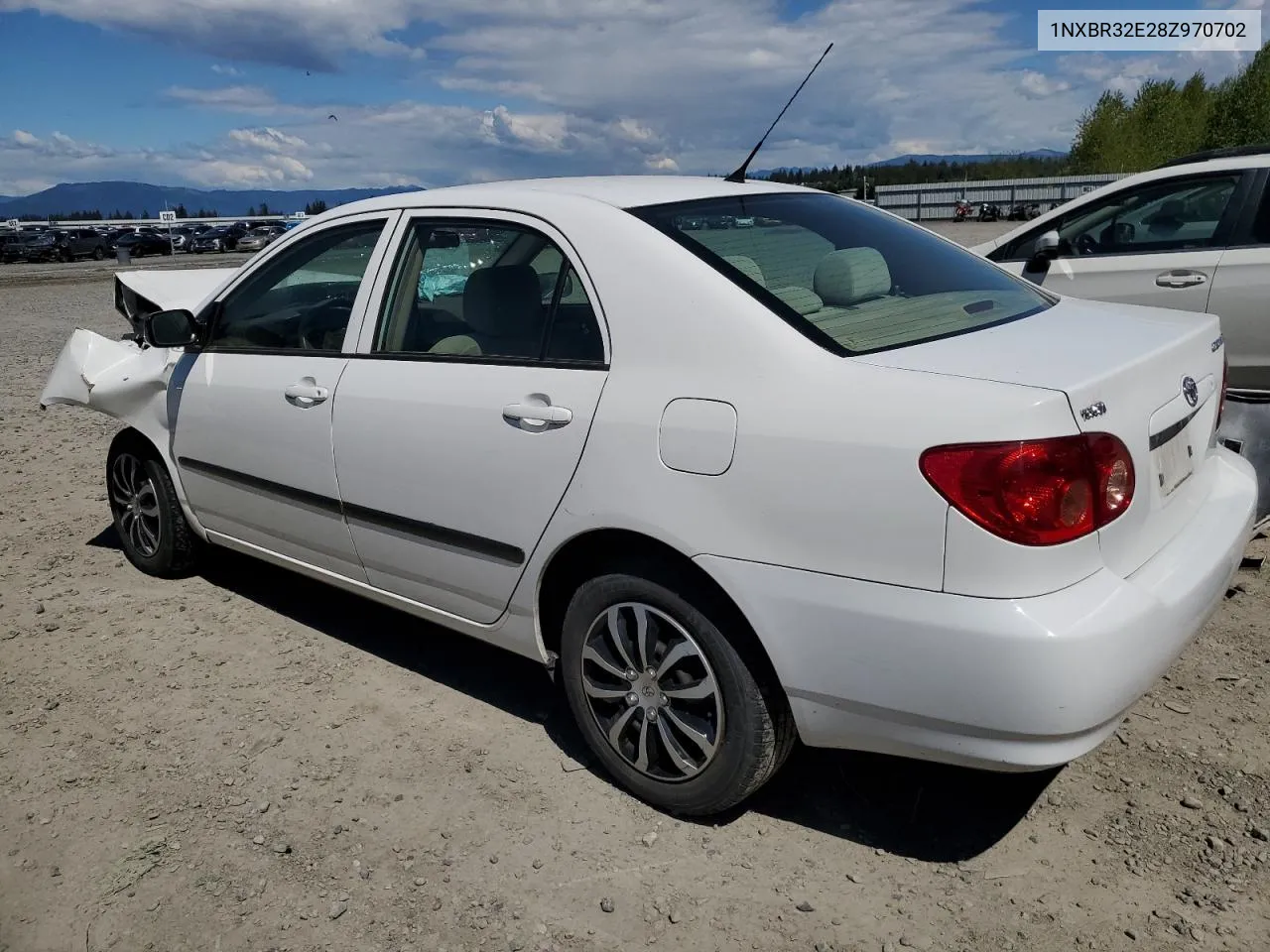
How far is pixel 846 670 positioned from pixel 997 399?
703 millimetres

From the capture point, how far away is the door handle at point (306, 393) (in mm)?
3611

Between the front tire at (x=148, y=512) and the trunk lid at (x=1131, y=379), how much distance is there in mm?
3476

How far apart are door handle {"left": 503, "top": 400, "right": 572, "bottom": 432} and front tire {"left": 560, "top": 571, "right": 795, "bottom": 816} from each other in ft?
1.48

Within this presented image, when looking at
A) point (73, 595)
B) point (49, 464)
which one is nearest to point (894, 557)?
point (73, 595)

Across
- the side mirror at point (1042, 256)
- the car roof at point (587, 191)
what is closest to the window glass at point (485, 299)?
the car roof at point (587, 191)

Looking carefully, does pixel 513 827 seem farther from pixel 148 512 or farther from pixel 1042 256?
pixel 1042 256

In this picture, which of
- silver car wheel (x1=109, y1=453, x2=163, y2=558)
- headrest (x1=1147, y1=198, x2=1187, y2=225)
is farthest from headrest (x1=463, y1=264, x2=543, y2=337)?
headrest (x1=1147, y1=198, x2=1187, y2=225)

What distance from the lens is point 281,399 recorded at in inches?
149

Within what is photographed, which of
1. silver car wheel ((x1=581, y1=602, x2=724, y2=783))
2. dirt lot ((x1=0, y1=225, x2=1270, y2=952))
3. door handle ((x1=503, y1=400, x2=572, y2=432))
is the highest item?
door handle ((x1=503, y1=400, x2=572, y2=432))

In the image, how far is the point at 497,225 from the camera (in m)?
3.29

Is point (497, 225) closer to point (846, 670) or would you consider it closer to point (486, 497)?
point (486, 497)

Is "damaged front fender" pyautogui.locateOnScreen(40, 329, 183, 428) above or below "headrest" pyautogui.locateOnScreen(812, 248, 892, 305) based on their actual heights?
below

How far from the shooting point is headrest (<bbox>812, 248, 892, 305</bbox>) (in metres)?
2.89

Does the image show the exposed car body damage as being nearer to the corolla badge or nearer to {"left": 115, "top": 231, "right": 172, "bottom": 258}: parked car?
the corolla badge
